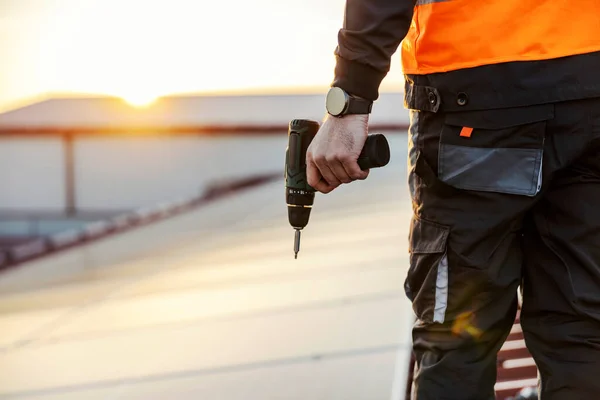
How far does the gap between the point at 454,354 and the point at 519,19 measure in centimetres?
50

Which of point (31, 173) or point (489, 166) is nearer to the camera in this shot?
point (489, 166)

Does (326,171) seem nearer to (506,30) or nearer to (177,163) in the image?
(506,30)

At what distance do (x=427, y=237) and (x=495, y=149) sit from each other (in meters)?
0.17

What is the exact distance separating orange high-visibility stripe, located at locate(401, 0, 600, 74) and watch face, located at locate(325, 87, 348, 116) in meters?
0.14

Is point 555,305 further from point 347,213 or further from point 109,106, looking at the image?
point 109,106

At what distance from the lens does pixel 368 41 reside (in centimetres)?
108

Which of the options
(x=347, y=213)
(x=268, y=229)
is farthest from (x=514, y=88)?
(x=347, y=213)

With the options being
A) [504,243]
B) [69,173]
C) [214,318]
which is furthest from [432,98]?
[69,173]

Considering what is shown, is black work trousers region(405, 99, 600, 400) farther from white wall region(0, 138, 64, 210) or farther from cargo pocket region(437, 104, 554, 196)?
white wall region(0, 138, 64, 210)

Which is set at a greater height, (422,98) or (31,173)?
(422,98)

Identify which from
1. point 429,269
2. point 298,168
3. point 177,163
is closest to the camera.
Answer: point 429,269

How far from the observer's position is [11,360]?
2125mm

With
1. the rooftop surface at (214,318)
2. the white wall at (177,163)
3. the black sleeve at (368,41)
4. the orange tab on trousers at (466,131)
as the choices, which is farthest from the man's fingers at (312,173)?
the white wall at (177,163)

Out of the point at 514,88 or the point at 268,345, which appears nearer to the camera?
the point at 514,88
